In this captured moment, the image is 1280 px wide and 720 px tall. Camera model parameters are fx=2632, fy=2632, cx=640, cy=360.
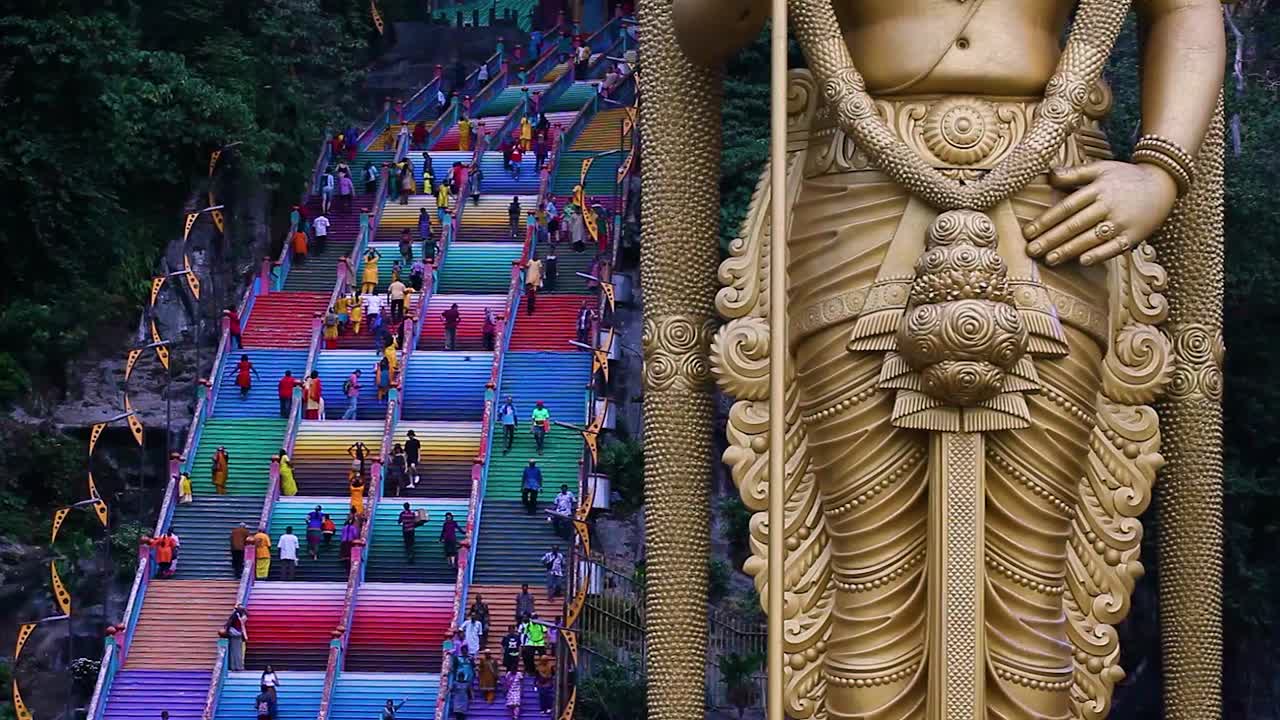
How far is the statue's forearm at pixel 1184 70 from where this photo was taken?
9.45 metres

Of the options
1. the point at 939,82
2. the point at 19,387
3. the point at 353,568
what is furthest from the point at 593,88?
the point at 939,82

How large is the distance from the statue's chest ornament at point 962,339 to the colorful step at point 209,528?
14.5m

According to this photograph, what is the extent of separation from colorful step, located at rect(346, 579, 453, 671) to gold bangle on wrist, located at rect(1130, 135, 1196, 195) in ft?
39.1

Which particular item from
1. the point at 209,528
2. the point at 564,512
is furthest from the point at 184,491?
the point at 564,512

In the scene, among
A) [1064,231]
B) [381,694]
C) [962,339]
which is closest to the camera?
[962,339]

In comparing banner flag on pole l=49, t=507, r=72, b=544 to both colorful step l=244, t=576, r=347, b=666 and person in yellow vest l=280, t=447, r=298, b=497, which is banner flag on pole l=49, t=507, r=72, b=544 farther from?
colorful step l=244, t=576, r=347, b=666

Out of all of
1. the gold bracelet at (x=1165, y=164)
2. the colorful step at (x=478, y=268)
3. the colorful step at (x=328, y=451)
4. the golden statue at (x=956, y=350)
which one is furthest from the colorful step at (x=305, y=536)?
the gold bracelet at (x=1165, y=164)

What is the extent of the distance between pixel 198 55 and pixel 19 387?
18.9 feet

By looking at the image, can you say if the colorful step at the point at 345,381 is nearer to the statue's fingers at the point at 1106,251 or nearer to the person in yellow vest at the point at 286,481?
the person in yellow vest at the point at 286,481

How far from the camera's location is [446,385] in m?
25.4

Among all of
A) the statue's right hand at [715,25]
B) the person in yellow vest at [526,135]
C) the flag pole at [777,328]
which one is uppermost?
the person in yellow vest at [526,135]

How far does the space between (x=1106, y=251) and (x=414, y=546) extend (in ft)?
46.0

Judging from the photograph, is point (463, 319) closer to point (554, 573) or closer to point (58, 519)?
point (58, 519)

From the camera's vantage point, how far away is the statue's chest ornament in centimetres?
886
